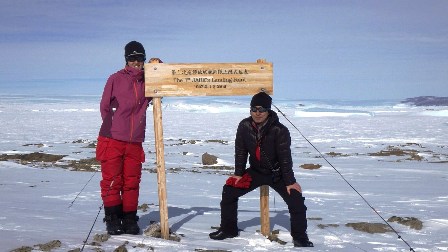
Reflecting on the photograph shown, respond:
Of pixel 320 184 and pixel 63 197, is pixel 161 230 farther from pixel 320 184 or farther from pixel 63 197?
pixel 320 184

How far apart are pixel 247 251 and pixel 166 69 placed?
7.50ft

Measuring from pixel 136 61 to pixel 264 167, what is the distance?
77.7 inches

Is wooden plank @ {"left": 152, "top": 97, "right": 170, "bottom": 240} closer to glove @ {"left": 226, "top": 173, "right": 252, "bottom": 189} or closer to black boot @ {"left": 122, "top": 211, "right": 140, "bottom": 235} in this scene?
black boot @ {"left": 122, "top": 211, "right": 140, "bottom": 235}

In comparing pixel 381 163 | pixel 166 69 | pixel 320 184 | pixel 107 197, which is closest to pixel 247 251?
pixel 107 197

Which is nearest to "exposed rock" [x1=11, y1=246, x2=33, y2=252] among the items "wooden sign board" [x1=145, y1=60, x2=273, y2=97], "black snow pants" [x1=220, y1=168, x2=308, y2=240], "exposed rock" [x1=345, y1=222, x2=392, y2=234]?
"wooden sign board" [x1=145, y1=60, x2=273, y2=97]

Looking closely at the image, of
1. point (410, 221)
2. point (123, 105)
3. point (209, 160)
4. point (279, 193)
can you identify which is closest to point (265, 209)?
point (279, 193)

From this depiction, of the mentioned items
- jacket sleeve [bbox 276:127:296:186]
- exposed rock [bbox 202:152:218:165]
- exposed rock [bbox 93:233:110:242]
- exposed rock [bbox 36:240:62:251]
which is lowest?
exposed rock [bbox 202:152:218:165]

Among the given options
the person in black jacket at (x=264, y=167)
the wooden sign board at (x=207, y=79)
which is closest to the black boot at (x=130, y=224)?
the person in black jacket at (x=264, y=167)

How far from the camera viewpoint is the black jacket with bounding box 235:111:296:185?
588 centimetres

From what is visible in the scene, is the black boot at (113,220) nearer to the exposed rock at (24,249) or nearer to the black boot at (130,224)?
the black boot at (130,224)

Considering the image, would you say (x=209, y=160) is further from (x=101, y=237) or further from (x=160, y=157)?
(x=101, y=237)

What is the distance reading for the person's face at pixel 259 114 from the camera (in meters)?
5.86

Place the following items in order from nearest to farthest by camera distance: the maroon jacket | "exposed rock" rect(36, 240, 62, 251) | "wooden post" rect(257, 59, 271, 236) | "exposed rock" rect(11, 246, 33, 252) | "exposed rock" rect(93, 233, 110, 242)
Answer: "exposed rock" rect(11, 246, 33, 252) → "exposed rock" rect(36, 240, 62, 251) → "exposed rock" rect(93, 233, 110, 242) → the maroon jacket → "wooden post" rect(257, 59, 271, 236)

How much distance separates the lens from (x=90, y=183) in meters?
10.8
